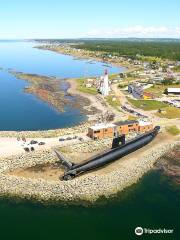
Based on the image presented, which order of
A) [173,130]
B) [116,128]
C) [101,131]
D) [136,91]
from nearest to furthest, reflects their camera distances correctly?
[101,131] → [116,128] → [173,130] → [136,91]

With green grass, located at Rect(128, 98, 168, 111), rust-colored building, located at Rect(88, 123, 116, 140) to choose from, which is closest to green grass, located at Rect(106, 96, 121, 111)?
green grass, located at Rect(128, 98, 168, 111)

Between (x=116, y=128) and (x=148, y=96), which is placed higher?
(x=148, y=96)

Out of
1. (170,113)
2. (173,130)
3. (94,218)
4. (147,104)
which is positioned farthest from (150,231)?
(147,104)

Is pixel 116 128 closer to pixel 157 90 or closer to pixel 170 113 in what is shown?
pixel 170 113

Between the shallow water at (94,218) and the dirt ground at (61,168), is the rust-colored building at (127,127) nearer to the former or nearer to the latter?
the dirt ground at (61,168)

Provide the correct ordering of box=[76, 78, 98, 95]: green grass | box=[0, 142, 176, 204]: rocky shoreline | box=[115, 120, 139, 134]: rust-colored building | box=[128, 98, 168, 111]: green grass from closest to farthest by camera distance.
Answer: box=[0, 142, 176, 204]: rocky shoreline → box=[115, 120, 139, 134]: rust-colored building → box=[128, 98, 168, 111]: green grass → box=[76, 78, 98, 95]: green grass

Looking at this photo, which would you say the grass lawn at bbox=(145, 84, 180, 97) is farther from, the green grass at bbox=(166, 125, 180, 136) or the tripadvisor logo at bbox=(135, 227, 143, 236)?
the tripadvisor logo at bbox=(135, 227, 143, 236)
